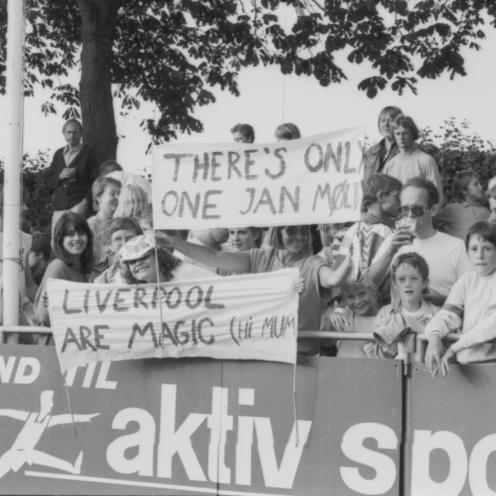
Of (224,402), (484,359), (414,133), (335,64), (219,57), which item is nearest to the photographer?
(484,359)

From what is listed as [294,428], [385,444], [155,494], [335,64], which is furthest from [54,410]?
[335,64]

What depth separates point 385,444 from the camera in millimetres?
7410

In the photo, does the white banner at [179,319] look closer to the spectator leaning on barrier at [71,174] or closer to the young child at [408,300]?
the young child at [408,300]

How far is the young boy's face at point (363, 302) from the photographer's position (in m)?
8.16

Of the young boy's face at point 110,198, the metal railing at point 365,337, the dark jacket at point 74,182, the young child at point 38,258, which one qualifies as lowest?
the metal railing at point 365,337

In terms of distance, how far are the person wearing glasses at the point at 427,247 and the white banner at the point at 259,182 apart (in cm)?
54

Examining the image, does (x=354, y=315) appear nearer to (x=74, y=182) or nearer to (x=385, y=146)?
(x=385, y=146)

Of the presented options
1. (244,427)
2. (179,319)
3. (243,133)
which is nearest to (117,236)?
(179,319)

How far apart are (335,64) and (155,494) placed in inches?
456

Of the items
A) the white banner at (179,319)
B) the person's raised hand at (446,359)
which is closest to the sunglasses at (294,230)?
the white banner at (179,319)

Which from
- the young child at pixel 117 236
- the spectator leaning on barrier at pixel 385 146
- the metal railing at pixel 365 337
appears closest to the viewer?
the metal railing at pixel 365 337

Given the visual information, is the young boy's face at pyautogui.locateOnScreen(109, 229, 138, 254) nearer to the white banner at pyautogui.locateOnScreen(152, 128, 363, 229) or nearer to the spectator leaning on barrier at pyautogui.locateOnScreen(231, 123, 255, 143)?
the white banner at pyautogui.locateOnScreen(152, 128, 363, 229)

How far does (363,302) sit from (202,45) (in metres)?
13.7

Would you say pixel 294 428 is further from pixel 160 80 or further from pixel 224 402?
pixel 160 80
